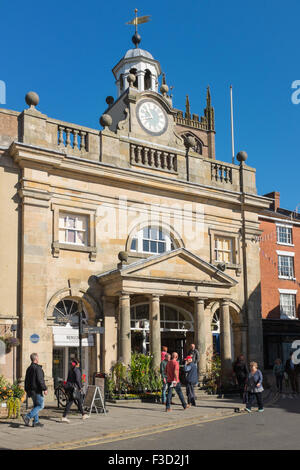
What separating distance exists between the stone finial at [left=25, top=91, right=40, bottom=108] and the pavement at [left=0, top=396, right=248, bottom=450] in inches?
433

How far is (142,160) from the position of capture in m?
24.2

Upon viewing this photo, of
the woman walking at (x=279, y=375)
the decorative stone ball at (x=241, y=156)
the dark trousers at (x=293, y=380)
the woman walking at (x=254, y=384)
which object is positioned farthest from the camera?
the decorative stone ball at (x=241, y=156)

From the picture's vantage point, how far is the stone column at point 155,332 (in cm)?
2038

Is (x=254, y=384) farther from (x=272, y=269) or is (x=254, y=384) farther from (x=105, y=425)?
(x=272, y=269)

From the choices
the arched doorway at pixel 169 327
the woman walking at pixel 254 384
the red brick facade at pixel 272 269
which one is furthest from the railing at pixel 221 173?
the woman walking at pixel 254 384

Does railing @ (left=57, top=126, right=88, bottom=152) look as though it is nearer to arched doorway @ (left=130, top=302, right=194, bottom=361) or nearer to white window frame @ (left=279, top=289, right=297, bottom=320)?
arched doorway @ (left=130, top=302, right=194, bottom=361)

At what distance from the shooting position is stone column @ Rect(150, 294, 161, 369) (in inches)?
802

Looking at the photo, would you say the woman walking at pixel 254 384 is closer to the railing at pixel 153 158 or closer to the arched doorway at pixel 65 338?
the arched doorway at pixel 65 338

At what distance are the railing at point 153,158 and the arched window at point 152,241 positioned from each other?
2.76 metres

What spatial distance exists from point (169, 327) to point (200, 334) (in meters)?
2.39

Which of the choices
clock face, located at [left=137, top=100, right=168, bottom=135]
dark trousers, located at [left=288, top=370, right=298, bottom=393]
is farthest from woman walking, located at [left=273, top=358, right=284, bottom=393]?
A: clock face, located at [left=137, top=100, right=168, bottom=135]

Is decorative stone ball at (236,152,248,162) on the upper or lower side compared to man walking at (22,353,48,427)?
upper

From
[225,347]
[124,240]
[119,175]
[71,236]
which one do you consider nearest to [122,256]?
[124,240]
